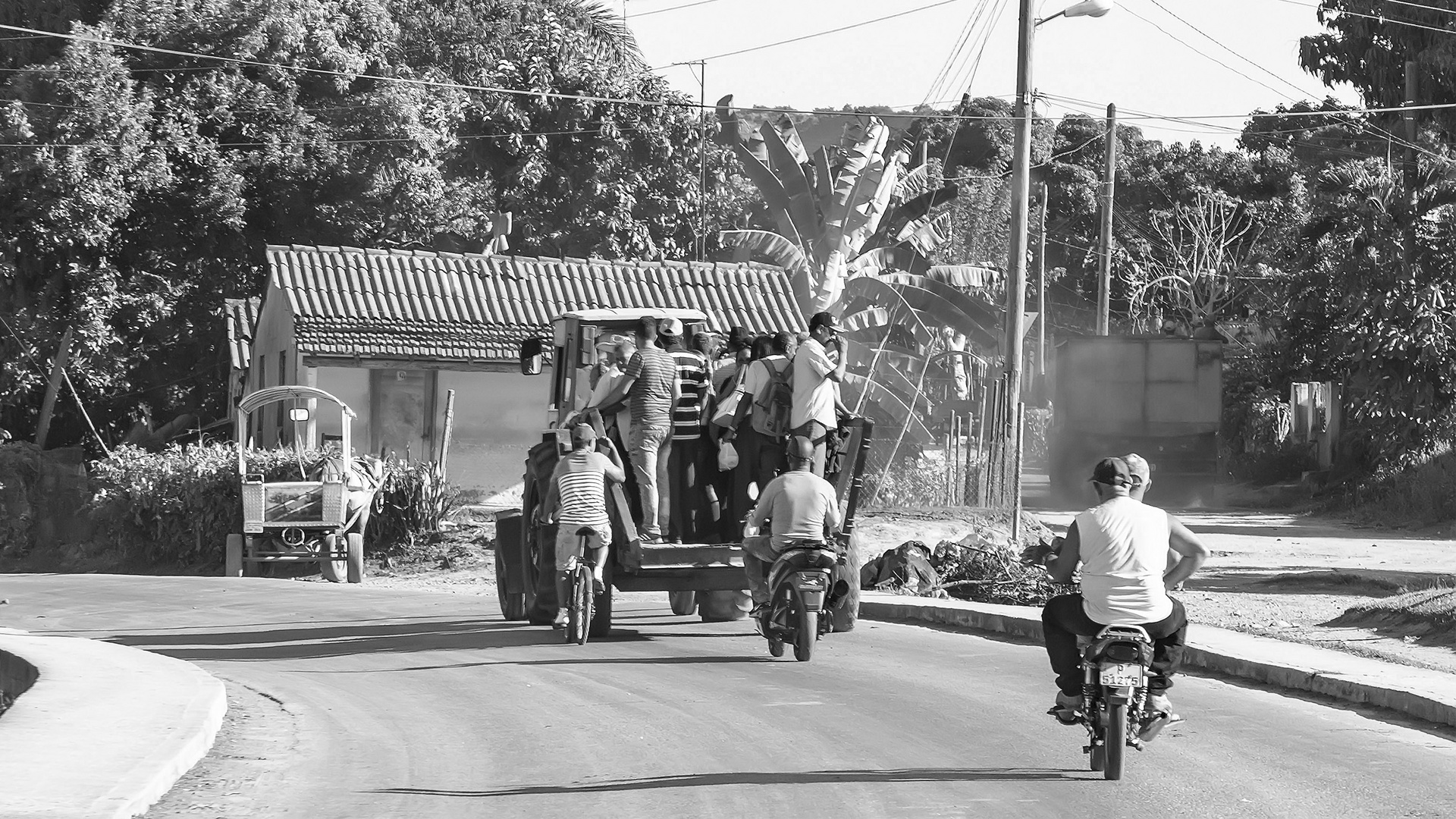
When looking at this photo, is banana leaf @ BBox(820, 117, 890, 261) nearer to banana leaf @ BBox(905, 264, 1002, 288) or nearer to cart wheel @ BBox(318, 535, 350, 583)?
banana leaf @ BBox(905, 264, 1002, 288)

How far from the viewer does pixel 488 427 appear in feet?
95.1

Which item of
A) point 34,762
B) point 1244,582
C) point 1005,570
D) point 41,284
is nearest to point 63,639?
point 34,762

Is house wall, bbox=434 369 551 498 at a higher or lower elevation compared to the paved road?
higher

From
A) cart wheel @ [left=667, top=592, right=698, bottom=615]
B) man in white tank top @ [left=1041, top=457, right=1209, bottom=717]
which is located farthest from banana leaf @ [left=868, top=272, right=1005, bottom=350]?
man in white tank top @ [left=1041, top=457, right=1209, bottom=717]

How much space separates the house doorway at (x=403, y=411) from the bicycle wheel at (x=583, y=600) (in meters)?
14.9

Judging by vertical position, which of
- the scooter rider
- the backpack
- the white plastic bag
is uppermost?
the backpack

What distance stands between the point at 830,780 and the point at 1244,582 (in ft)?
42.3

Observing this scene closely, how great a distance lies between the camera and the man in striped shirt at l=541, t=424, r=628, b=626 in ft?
45.6

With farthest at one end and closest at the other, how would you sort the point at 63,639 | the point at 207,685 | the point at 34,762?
1. the point at 63,639
2. the point at 207,685
3. the point at 34,762

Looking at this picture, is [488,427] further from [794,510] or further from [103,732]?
[103,732]

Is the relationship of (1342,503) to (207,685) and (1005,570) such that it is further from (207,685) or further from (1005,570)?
(207,685)

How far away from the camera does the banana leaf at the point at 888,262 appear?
35312 mm

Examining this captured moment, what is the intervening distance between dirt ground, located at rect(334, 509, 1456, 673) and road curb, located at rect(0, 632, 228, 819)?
28.5 ft

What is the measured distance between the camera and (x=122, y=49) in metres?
31.9
